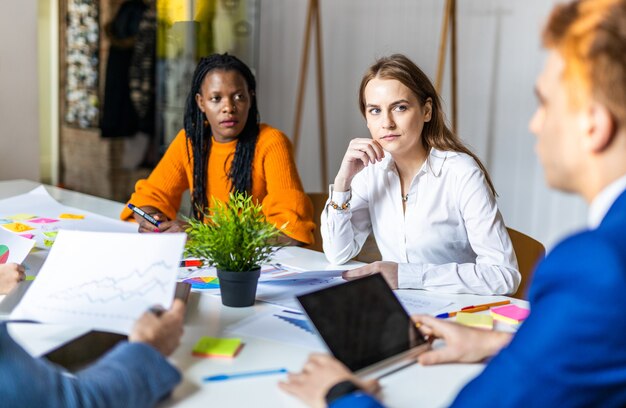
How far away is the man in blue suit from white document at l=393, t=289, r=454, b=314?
55cm

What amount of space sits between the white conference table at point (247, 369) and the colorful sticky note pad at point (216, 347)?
12mm

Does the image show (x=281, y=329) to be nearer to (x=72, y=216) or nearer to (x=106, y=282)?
(x=106, y=282)

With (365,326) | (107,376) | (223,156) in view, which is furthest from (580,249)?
(223,156)

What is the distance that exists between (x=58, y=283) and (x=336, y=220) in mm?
903

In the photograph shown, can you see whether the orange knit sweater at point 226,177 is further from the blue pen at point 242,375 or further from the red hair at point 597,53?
the red hair at point 597,53

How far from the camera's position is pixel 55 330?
1.24 m

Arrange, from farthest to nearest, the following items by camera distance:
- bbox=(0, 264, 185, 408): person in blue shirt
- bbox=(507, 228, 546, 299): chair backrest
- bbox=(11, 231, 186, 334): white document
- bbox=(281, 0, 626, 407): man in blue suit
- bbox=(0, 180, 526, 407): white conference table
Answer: bbox=(507, 228, 546, 299): chair backrest, bbox=(11, 231, 186, 334): white document, bbox=(0, 180, 526, 407): white conference table, bbox=(0, 264, 185, 408): person in blue shirt, bbox=(281, 0, 626, 407): man in blue suit

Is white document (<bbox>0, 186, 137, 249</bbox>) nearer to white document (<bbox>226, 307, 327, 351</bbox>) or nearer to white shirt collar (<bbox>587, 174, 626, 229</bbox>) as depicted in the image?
white document (<bbox>226, 307, 327, 351</bbox>)

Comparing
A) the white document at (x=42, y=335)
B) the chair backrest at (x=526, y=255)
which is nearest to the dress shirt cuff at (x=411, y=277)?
the chair backrest at (x=526, y=255)

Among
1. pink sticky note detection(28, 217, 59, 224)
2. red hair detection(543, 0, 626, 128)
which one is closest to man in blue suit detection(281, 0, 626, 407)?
red hair detection(543, 0, 626, 128)

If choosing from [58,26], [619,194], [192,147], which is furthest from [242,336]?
[58,26]

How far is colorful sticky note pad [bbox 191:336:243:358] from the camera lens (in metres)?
1.16

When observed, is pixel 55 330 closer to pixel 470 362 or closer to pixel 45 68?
pixel 470 362

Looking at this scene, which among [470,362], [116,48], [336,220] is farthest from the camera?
[116,48]
